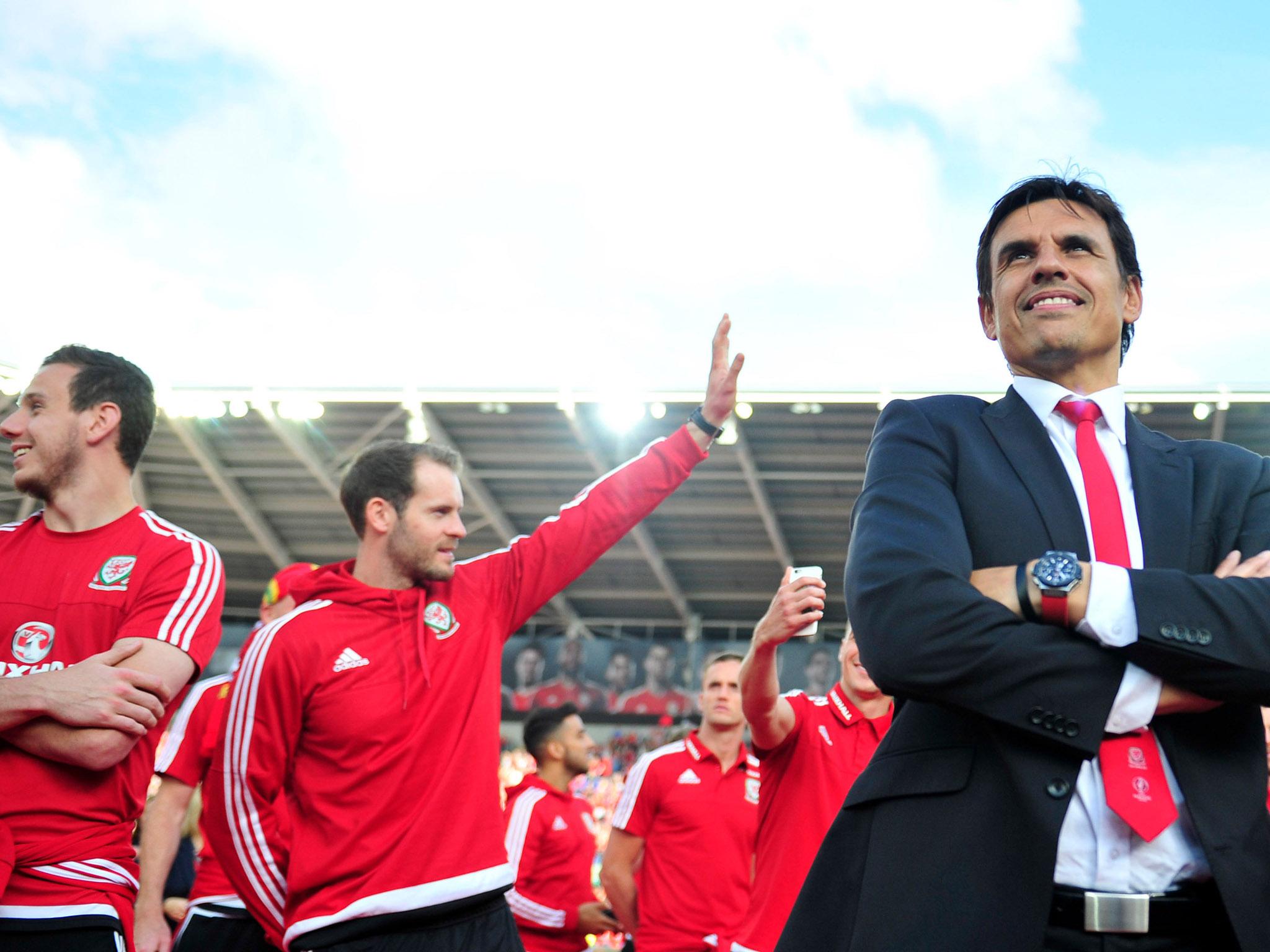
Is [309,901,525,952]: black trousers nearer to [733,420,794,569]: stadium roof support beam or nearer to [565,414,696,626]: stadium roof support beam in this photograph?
[565,414,696,626]: stadium roof support beam

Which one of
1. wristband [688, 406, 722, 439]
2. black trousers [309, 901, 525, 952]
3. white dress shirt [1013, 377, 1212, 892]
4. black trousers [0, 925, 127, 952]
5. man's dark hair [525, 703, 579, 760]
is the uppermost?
wristband [688, 406, 722, 439]

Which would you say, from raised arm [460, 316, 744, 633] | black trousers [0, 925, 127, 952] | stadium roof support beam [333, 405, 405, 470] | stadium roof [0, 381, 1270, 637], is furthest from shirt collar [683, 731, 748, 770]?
stadium roof support beam [333, 405, 405, 470]

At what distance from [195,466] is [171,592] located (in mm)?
20906

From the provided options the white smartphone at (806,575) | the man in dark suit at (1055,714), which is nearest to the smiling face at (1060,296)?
the man in dark suit at (1055,714)

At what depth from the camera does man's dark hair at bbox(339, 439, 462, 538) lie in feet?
12.9

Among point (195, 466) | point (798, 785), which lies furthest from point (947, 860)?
point (195, 466)

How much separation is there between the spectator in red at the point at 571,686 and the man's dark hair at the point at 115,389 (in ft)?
65.9

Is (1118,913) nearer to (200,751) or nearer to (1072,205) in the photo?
(1072,205)

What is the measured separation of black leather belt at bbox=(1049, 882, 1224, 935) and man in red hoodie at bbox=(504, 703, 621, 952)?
212 inches

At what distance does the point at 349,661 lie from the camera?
11.5 feet

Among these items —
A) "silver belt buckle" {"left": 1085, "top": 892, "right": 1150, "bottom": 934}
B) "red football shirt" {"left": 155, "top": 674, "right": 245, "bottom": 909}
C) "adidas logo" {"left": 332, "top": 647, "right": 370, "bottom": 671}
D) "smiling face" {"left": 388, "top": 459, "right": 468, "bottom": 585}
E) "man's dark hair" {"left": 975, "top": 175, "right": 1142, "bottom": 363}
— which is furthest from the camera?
"red football shirt" {"left": 155, "top": 674, "right": 245, "bottom": 909}

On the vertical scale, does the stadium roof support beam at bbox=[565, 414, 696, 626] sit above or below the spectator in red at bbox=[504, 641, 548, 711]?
above

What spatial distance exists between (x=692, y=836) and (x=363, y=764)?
3.19 m

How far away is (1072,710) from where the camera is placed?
1584 mm
